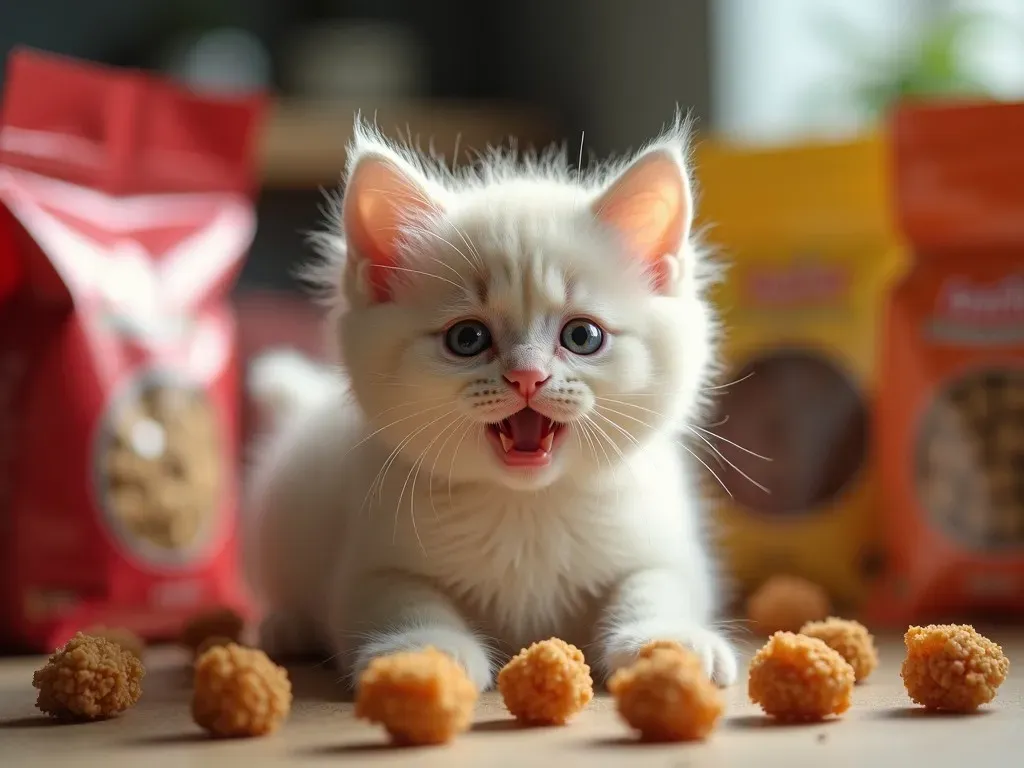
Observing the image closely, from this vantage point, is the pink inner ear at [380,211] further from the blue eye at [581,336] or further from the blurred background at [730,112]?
the blurred background at [730,112]

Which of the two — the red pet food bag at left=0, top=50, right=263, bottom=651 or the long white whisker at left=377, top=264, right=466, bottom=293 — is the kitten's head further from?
the red pet food bag at left=0, top=50, right=263, bottom=651

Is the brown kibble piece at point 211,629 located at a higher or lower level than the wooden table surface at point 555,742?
higher

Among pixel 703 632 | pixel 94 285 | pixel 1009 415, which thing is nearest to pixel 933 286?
pixel 1009 415

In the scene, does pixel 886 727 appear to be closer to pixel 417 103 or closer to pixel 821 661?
pixel 821 661

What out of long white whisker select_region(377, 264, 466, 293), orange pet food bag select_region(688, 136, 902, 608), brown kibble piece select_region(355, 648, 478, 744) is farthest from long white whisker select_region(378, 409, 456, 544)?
orange pet food bag select_region(688, 136, 902, 608)

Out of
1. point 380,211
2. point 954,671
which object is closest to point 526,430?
point 380,211

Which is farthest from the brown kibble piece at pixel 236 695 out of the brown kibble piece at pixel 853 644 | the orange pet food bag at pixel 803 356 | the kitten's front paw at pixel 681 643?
the orange pet food bag at pixel 803 356

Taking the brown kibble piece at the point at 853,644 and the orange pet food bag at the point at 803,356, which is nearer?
the brown kibble piece at the point at 853,644
